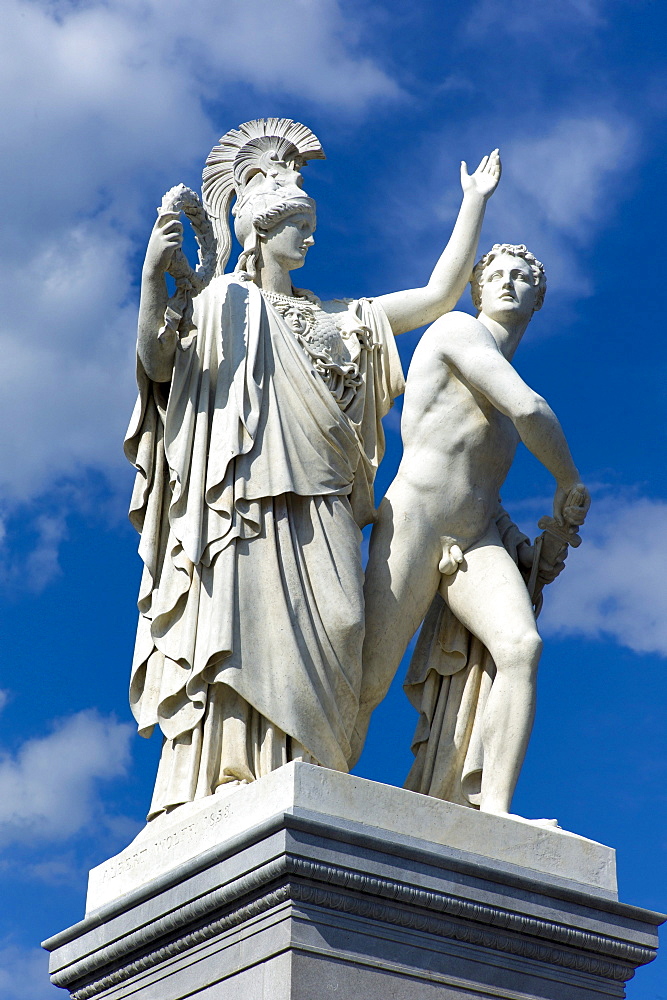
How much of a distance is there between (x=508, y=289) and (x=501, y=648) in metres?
2.16

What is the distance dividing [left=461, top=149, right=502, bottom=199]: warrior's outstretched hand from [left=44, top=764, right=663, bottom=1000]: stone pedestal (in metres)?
3.84

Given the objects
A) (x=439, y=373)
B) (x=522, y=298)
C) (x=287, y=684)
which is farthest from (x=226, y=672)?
(x=522, y=298)

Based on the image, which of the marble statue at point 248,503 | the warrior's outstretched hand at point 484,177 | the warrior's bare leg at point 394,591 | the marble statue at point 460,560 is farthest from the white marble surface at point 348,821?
the warrior's outstretched hand at point 484,177

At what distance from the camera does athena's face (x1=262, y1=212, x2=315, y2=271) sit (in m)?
9.40

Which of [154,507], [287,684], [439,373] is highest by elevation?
[439,373]

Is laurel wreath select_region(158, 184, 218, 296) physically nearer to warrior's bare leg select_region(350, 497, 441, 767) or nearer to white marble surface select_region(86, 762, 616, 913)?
warrior's bare leg select_region(350, 497, 441, 767)

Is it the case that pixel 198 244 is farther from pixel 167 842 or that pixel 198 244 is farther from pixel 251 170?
pixel 167 842

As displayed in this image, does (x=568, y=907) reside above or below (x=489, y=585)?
below

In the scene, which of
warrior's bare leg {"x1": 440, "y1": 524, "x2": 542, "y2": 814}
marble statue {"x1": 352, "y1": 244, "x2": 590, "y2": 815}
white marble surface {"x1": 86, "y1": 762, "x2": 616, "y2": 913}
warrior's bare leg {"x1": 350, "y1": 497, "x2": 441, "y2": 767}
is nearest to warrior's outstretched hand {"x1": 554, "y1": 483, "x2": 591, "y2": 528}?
marble statue {"x1": 352, "y1": 244, "x2": 590, "y2": 815}

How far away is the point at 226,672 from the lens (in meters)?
7.92

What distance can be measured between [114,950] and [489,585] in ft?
8.96

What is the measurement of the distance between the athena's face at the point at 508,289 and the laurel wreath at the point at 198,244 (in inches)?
63.1

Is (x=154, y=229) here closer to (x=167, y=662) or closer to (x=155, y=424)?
(x=155, y=424)

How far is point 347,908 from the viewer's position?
7.13 m
